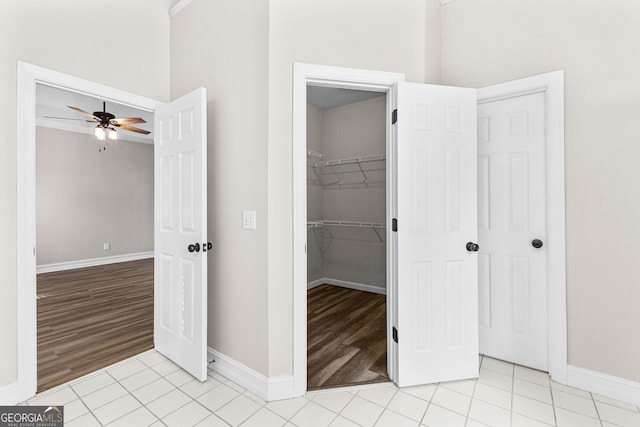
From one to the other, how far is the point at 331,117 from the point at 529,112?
2.87 meters

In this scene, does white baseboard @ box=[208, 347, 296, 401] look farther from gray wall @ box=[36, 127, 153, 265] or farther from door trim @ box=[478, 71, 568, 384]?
gray wall @ box=[36, 127, 153, 265]

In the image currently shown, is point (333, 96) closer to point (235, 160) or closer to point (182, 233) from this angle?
point (235, 160)

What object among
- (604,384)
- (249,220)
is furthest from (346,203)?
(604,384)

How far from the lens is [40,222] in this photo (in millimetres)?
5156

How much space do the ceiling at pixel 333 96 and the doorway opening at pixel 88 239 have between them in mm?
2468

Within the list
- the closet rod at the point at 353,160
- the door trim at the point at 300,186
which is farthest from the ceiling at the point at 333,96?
the door trim at the point at 300,186

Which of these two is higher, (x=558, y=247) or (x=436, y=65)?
(x=436, y=65)

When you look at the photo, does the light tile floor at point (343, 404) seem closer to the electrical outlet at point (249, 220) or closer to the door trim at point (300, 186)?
the door trim at point (300, 186)

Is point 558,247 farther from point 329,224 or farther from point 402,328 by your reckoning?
point 329,224

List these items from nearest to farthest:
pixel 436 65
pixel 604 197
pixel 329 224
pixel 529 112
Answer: pixel 604 197 < pixel 529 112 < pixel 436 65 < pixel 329 224

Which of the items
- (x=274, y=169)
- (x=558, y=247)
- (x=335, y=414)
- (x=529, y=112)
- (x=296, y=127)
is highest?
(x=529, y=112)

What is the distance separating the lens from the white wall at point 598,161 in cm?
183

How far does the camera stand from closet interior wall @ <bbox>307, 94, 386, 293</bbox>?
4.16 m

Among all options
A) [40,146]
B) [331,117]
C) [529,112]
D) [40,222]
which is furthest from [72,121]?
[529,112]
